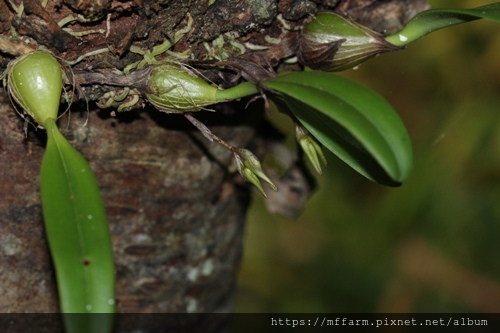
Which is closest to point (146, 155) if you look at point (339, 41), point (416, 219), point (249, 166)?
point (249, 166)

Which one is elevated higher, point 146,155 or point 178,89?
point 178,89

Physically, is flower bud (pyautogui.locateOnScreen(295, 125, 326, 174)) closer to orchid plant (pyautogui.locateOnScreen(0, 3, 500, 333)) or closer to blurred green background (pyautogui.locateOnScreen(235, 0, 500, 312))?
orchid plant (pyautogui.locateOnScreen(0, 3, 500, 333))

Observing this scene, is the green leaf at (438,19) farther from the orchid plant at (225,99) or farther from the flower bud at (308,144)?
the flower bud at (308,144)

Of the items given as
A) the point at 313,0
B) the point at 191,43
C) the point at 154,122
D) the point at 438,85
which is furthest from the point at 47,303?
the point at 438,85

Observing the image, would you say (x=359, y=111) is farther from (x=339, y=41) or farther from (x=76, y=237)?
(x=76, y=237)

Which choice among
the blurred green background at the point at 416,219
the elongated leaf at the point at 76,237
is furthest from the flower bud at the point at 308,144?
the blurred green background at the point at 416,219

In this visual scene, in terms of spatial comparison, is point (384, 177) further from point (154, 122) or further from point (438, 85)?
point (438, 85)
